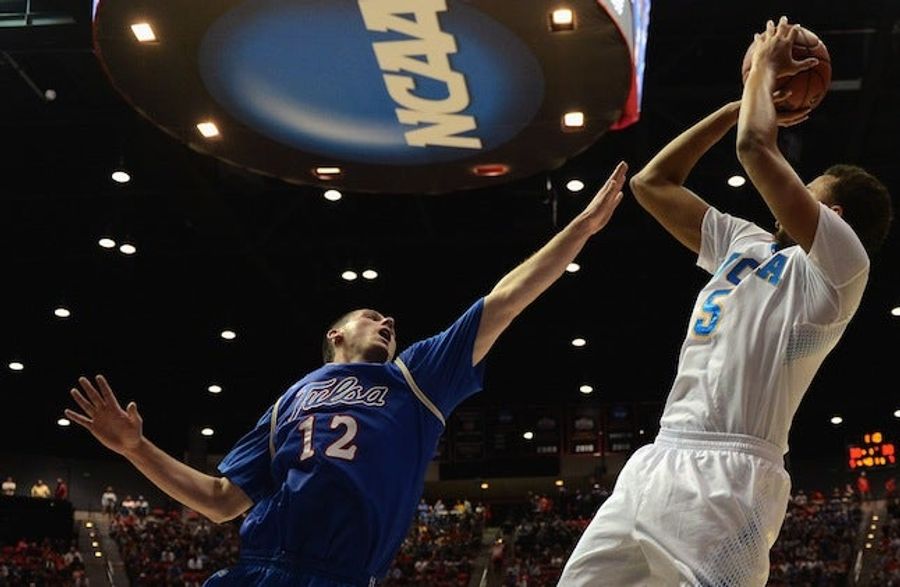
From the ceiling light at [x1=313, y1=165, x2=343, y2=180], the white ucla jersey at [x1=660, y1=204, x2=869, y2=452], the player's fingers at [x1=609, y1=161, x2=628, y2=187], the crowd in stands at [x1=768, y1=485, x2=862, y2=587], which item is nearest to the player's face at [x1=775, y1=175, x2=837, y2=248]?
the white ucla jersey at [x1=660, y1=204, x2=869, y2=452]

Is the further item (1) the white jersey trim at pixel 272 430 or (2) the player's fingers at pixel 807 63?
(1) the white jersey trim at pixel 272 430

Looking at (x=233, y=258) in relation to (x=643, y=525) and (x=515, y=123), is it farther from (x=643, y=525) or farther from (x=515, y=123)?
(x=643, y=525)

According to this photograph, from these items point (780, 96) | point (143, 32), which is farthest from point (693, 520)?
point (143, 32)

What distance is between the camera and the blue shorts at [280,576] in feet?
11.5

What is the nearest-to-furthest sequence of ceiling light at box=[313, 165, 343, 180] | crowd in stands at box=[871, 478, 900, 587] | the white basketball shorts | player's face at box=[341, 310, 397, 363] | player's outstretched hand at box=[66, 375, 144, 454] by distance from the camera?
the white basketball shorts
player's outstretched hand at box=[66, 375, 144, 454]
player's face at box=[341, 310, 397, 363]
ceiling light at box=[313, 165, 343, 180]
crowd in stands at box=[871, 478, 900, 587]

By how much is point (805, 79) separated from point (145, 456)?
2278mm

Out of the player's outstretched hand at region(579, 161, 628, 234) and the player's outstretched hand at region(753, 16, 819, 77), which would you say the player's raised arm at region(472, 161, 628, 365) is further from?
the player's outstretched hand at region(753, 16, 819, 77)

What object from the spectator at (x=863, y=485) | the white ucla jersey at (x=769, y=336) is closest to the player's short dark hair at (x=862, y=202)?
the white ucla jersey at (x=769, y=336)

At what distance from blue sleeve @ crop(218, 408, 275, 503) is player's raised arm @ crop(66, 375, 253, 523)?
27 millimetres

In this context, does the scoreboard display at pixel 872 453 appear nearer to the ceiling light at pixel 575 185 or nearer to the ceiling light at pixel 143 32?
the ceiling light at pixel 575 185

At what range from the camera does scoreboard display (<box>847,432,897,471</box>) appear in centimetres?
2644

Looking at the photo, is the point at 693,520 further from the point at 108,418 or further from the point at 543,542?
the point at 543,542

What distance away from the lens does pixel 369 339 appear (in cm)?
407

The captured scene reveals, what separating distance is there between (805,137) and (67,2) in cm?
859
